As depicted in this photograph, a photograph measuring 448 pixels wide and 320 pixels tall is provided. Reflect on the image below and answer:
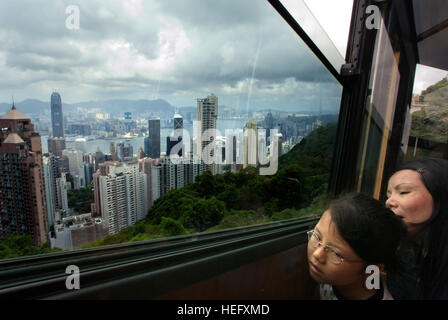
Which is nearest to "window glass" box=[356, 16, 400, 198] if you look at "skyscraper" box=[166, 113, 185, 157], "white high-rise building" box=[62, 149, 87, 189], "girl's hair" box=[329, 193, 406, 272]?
"girl's hair" box=[329, 193, 406, 272]

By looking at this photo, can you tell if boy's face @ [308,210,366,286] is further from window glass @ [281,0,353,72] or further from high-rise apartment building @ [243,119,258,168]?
window glass @ [281,0,353,72]

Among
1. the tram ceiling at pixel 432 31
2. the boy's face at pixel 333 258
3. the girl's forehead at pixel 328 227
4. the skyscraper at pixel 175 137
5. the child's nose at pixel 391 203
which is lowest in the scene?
the boy's face at pixel 333 258

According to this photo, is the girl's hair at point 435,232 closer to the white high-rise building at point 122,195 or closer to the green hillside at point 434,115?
the green hillside at point 434,115

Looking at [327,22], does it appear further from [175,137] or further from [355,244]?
[355,244]

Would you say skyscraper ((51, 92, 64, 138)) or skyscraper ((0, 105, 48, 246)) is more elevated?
skyscraper ((51, 92, 64, 138))

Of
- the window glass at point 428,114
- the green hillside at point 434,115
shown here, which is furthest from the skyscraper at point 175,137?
the green hillside at point 434,115
